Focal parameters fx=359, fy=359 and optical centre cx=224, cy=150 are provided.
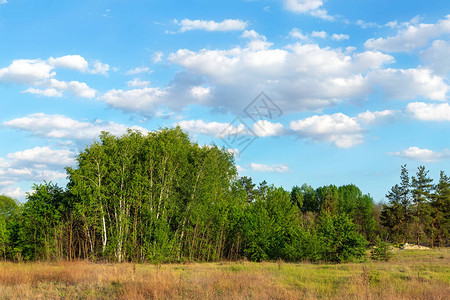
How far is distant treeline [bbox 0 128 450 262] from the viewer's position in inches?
1102

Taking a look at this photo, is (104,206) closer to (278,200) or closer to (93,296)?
(278,200)

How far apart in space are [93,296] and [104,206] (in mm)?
19702

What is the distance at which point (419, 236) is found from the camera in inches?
2327

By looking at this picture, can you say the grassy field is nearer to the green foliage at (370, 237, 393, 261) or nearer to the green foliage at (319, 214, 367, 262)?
the green foliage at (319, 214, 367, 262)

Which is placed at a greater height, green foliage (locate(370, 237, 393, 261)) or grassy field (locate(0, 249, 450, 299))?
grassy field (locate(0, 249, 450, 299))

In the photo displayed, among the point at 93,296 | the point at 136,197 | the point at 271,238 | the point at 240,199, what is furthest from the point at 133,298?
the point at 240,199

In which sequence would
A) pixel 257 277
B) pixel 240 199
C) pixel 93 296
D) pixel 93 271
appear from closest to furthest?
1. pixel 93 296
2. pixel 257 277
3. pixel 93 271
4. pixel 240 199

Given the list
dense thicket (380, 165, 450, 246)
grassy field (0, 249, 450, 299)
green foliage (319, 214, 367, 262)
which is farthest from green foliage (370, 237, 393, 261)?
dense thicket (380, 165, 450, 246)

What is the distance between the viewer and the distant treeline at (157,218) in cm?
2798

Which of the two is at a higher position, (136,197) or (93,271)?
(136,197)

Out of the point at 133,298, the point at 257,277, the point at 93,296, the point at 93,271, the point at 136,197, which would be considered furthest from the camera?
the point at 136,197

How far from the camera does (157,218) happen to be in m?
29.5

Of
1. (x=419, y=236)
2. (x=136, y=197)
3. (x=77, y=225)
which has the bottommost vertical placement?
(x=419, y=236)

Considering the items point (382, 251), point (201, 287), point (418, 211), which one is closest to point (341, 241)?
point (382, 251)
